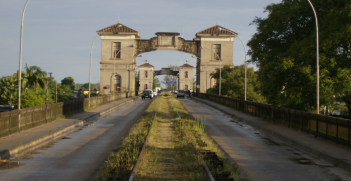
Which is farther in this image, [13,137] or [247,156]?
[13,137]

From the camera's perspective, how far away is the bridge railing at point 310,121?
1229 centimetres

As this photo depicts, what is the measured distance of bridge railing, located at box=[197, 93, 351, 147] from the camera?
1229 cm

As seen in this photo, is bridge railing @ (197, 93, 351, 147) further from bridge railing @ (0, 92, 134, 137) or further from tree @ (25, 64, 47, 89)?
tree @ (25, 64, 47, 89)

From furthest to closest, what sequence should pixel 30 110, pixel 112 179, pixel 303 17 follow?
pixel 303 17, pixel 30 110, pixel 112 179

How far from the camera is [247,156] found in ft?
36.4

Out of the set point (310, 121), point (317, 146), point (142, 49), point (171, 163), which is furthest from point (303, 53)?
point (142, 49)

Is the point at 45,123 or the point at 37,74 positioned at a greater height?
the point at 37,74

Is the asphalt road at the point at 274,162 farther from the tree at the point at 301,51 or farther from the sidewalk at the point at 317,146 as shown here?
the tree at the point at 301,51

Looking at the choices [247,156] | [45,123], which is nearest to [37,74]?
[45,123]

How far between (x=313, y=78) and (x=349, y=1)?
16.3ft

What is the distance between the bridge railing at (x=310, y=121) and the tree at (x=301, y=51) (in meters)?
1.40

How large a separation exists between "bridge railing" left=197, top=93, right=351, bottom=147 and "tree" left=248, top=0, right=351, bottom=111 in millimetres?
1398

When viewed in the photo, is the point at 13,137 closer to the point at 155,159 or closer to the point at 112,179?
the point at 155,159

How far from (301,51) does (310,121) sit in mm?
6177
